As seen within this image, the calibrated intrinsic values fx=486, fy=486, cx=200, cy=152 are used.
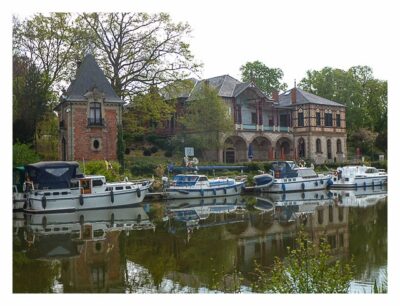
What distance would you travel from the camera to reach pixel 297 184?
25.0 m

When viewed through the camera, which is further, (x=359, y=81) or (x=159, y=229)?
(x=359, y=81)

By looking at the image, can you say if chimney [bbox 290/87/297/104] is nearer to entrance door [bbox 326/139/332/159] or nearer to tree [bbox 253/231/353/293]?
entrance door [bbox 326/139/332/159]

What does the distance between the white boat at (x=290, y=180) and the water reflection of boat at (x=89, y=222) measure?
837 centimetres

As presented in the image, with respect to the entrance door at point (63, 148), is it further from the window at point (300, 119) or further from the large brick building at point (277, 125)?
the window at point (300, 119)

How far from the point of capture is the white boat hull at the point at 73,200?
17.4 m

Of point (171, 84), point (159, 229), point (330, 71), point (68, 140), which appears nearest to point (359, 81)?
point (330, 71)

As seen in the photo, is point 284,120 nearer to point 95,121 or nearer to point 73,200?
point 95,121

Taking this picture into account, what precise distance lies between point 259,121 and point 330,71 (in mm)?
5942

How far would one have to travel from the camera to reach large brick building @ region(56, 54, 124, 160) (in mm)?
23156

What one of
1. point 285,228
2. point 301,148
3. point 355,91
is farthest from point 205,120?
point 285,228

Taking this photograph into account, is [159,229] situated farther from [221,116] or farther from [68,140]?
[221,116]

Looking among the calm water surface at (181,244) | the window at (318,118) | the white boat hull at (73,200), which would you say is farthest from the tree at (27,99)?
the window at (318,118)

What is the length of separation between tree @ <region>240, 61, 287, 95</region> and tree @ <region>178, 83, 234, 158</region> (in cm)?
1018

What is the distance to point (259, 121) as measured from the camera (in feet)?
108
